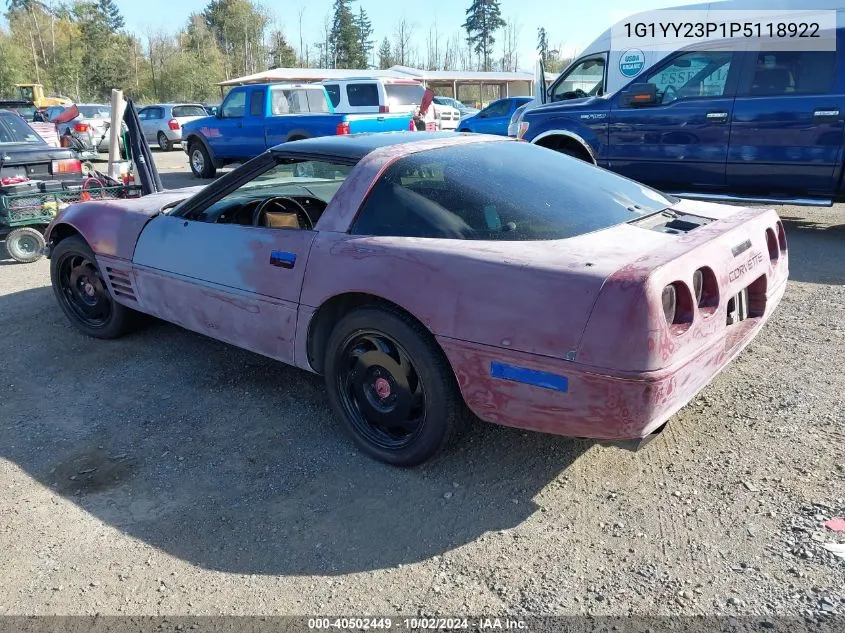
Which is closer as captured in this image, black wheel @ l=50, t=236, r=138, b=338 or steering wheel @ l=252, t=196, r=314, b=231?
steering wheel @ l=252, t=196, r=314, b=231

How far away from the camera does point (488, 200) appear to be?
2955 millimetres

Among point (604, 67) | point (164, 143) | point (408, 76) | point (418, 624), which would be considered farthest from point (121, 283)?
point (408, 76)

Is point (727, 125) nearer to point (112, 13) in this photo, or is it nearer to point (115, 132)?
point (115, 132)

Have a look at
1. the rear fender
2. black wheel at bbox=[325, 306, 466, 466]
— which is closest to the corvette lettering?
the rear fender

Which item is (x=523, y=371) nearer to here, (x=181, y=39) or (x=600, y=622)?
(x=600, y=622)

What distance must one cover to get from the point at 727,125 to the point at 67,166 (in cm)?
759

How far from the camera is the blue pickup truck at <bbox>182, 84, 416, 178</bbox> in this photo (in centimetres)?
1310

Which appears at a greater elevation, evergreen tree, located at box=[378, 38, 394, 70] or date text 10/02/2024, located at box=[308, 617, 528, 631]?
evergreen tree, located at box=[378, 38, 394, 70]

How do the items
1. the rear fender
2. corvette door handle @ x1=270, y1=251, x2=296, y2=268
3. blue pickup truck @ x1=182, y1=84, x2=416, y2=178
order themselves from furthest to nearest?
blue pickup truck @ x1=182, y1=84, x2=416, y2=178 → corvette door handle @ x1=270, y1=251, x2=296, y2=268 → the rear fender

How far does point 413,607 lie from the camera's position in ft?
7.27

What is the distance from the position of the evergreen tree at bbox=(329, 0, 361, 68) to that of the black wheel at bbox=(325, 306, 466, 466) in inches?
3014

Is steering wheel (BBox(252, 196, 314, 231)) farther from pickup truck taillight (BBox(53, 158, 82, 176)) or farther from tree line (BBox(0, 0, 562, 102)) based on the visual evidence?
tree line (BBox(0, 0, 562, 102))

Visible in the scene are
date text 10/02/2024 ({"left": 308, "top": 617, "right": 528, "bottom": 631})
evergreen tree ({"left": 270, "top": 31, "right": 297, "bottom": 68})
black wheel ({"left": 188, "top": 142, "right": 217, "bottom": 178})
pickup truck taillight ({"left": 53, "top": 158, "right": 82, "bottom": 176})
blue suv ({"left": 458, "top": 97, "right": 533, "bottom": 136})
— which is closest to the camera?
date text 10/02/2024 ({"left": 308, "top": 617, "right": 528, "bottom": 631})

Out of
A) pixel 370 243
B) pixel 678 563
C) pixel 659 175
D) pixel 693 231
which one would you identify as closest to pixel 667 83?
pixel 659 175
